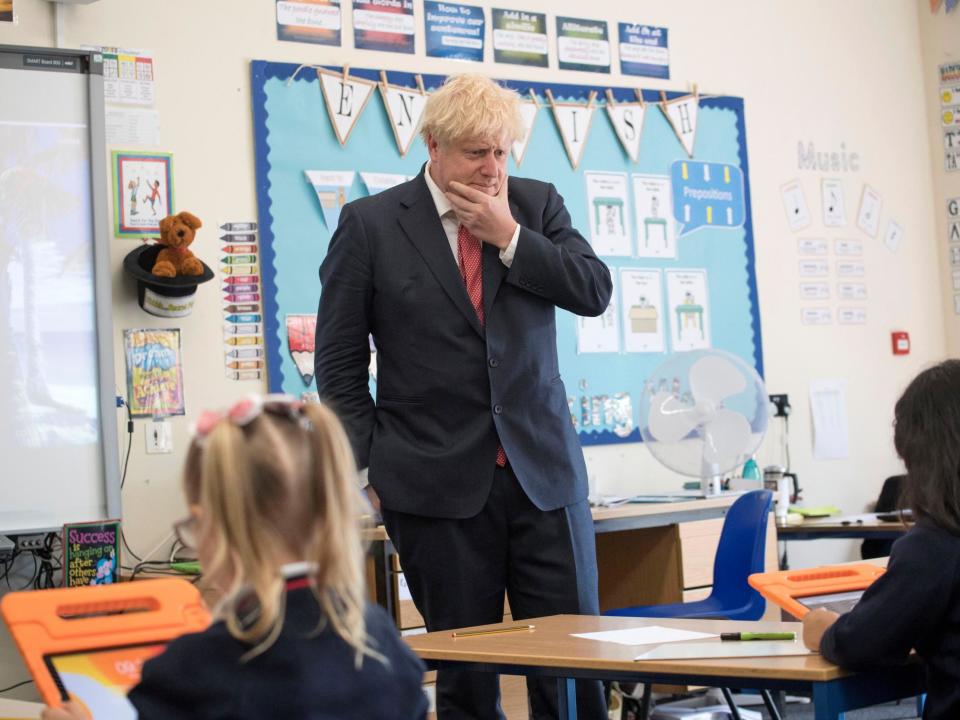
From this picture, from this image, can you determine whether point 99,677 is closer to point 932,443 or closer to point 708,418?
point 932,443

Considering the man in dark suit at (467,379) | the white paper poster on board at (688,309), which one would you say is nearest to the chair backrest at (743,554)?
the white paper poster on board at (688,309)

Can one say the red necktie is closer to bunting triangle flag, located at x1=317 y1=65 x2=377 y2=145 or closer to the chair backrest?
the chair backrest

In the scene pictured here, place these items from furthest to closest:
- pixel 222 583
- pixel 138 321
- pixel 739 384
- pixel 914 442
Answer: pixel 739 384 < pixel 138 321 < pixel 914 442 < pixel 222 583

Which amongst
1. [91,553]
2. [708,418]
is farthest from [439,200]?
[708,418]

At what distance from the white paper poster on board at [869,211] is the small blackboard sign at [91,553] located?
3836 mm

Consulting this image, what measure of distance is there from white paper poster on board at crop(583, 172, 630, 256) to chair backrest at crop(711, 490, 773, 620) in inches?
59.2

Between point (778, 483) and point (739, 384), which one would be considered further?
point (778, 483)

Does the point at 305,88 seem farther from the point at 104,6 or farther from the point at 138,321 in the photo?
the point at 138,321

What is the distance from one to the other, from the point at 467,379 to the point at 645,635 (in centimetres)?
62

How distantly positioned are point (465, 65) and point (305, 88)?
70 cm

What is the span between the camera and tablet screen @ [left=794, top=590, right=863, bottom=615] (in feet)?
6.86

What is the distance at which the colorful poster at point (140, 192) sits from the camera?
13.6 ft

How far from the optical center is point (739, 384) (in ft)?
14.7

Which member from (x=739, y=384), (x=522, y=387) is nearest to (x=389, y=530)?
(x=522, y=387)
